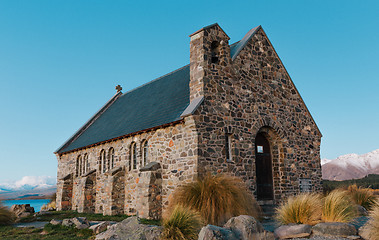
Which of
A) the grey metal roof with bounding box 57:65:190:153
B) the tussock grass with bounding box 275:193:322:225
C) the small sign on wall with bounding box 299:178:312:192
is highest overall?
the grey metal roof with bounding box 57:65:190:153

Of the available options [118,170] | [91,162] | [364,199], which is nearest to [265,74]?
[364,199]

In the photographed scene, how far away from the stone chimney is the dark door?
424 centimetres

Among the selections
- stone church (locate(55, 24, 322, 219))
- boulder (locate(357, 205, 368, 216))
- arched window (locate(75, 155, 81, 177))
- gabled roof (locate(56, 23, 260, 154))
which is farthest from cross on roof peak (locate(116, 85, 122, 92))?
boulder (locate(357, 205, 368, 216))

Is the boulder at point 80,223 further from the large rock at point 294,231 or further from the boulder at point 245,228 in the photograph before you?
the large rock at point 294,231

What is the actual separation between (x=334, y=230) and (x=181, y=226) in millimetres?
4574

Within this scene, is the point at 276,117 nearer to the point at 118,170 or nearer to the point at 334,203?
the point at 334,203

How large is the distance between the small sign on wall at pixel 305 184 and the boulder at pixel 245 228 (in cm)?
876

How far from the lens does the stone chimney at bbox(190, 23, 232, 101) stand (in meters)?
14.1

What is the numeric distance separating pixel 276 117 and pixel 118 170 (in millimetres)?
9069

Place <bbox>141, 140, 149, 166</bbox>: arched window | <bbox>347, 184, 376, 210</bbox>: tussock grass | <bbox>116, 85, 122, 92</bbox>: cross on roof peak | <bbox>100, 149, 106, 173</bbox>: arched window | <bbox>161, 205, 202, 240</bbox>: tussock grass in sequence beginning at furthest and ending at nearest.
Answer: <bbox>116, 85, 122, 92</bbox>: cross on roof peak
<bbox>100, 149, 106, 173</bbox>: arched window
<bbox>141, 140, 149, 166</bbox>: arched window
<bbox>347, 184, 376, 210</bbox>: tussock grass
<bbox>161, 205, 202, 240</bbox>: tussock grass

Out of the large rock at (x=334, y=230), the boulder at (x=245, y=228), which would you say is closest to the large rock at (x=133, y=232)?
the boulder at (x=245, y=228)

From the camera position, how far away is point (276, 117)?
1670 centimetres

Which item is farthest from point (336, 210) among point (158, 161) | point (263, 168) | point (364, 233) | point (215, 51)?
point (215, 51)

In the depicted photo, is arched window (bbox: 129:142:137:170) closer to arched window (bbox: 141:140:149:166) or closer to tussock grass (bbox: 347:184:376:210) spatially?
arched window (bbox: 141:140:149:166)
